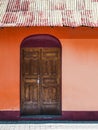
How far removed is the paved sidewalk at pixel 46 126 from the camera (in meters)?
14.3

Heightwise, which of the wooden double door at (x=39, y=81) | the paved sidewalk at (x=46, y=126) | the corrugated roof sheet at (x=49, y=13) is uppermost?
the corrugated roof sheet at (x=49, y=13)

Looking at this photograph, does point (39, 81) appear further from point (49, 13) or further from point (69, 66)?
point (49, 13)

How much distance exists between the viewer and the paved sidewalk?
1431cm

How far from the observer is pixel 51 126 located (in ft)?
47.8

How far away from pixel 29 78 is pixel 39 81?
35cm

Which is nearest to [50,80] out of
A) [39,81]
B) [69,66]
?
[39,81]

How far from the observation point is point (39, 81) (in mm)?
15758

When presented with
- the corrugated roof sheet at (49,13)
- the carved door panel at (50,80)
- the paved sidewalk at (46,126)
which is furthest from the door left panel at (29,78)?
the corrugated roof sheet at (49,13)

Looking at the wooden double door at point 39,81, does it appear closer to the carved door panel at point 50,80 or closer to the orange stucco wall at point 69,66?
the carved door panel at point 50,80

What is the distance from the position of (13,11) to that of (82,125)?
14.3 feet

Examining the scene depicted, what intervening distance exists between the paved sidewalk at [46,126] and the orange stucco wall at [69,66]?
0.70m

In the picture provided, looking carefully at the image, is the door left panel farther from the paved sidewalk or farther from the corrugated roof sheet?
the corrugated roof sheet

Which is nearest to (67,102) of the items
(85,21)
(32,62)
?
(32,62)

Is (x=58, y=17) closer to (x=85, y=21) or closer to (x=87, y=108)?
(x=85, y=21)
